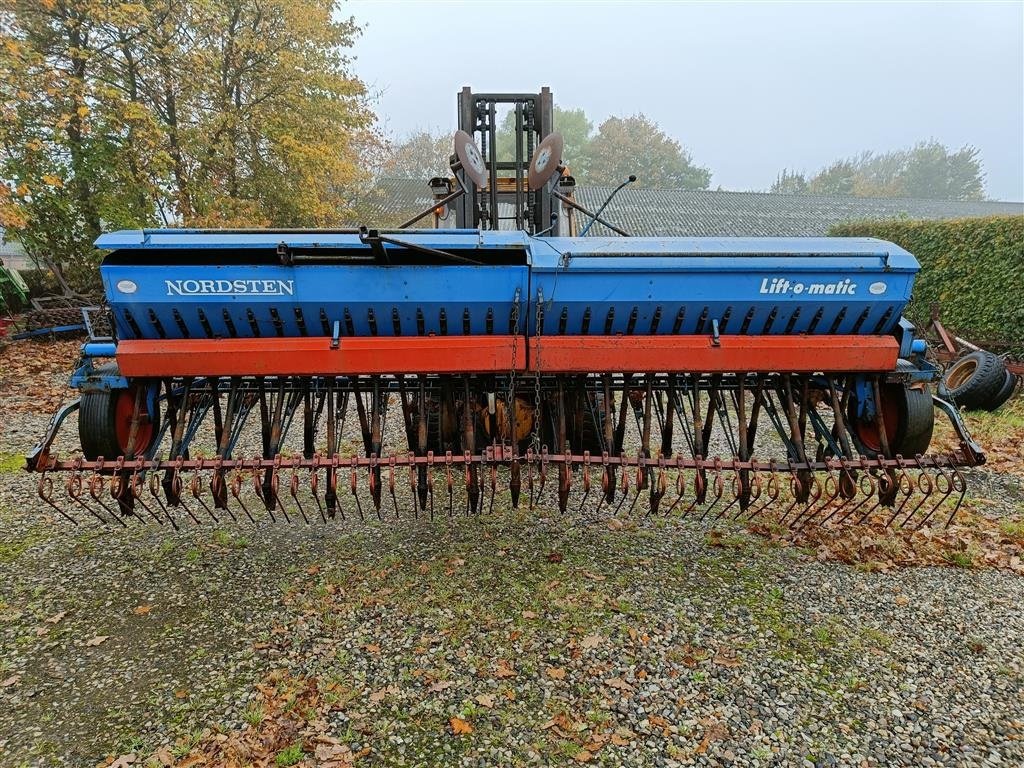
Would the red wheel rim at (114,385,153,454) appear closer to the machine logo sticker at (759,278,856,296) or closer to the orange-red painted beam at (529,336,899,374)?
the orange-red painted beam at (529,336,899,374)

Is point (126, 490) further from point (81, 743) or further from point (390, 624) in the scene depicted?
point (390, 624)

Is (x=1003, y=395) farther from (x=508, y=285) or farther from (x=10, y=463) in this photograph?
(x=10, y=463)

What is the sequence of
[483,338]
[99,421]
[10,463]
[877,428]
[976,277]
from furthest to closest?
[976,277] < [10,463] < [877,428] < [99,421] < [483,338]

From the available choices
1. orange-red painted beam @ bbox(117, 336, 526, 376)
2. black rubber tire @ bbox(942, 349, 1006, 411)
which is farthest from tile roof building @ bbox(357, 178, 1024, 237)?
orange-red painted beam @ bbox(117, 336, 526, 376)

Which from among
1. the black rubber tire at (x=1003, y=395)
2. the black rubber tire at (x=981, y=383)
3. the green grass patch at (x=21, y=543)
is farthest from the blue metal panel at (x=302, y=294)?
the black rubber tire at (x=1003, y=395)

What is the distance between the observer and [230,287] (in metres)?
3.35

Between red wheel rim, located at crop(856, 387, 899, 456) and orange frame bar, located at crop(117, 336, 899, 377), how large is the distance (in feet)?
1.63

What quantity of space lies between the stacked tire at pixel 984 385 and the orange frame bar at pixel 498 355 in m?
6.23

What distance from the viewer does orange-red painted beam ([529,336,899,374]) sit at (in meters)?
3.53

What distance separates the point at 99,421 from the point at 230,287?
129 centimetres

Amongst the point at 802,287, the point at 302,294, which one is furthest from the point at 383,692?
the point at 802,287

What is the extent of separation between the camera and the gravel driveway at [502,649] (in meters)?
2.63

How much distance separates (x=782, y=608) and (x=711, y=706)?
3.55 ft

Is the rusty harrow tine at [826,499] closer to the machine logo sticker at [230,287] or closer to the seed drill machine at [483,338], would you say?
the seed drill machine at [483,338]
